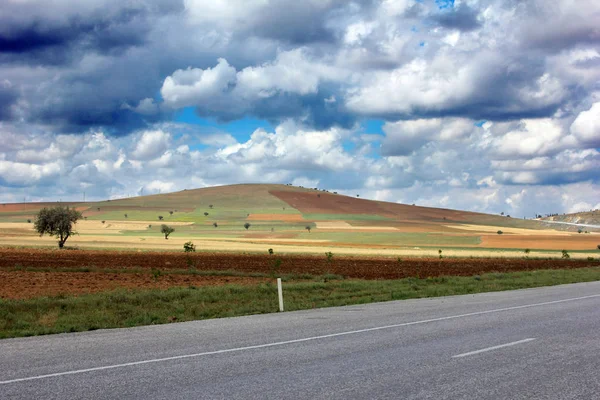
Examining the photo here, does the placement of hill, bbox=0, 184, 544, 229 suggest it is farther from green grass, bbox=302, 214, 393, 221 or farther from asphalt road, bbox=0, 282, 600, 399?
asphalt road, bbox=0, 282, 600, 399

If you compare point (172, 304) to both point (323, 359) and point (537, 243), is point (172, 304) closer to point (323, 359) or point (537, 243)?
point (323, 359)

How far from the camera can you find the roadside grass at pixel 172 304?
17.2 meters

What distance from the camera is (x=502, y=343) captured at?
1240cm

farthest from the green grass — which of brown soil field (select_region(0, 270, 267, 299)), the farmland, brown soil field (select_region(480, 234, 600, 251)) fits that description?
brown soil field (select_region(0, 270, 267, 299))

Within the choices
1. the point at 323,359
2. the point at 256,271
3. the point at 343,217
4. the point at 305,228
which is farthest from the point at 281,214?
the point at 323,359

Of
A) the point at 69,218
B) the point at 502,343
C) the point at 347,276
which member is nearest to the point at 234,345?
the point at 502,343

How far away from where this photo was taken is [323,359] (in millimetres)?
10867

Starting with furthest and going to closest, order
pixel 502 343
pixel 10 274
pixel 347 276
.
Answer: pixel 347 276 → pixel 10 274 → pixel 502 343

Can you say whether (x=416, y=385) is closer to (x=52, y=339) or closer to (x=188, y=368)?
(x=188, y=368)

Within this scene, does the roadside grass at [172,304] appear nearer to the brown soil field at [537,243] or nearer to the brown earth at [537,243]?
the brown earth at [537,243]

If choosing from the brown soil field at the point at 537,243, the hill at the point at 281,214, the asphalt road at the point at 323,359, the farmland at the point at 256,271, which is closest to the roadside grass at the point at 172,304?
the farmland at the point at 256,271

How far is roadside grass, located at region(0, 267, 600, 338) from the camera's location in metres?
17.2

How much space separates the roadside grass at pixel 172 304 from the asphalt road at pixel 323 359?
1.89 metres

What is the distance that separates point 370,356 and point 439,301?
1261cm
